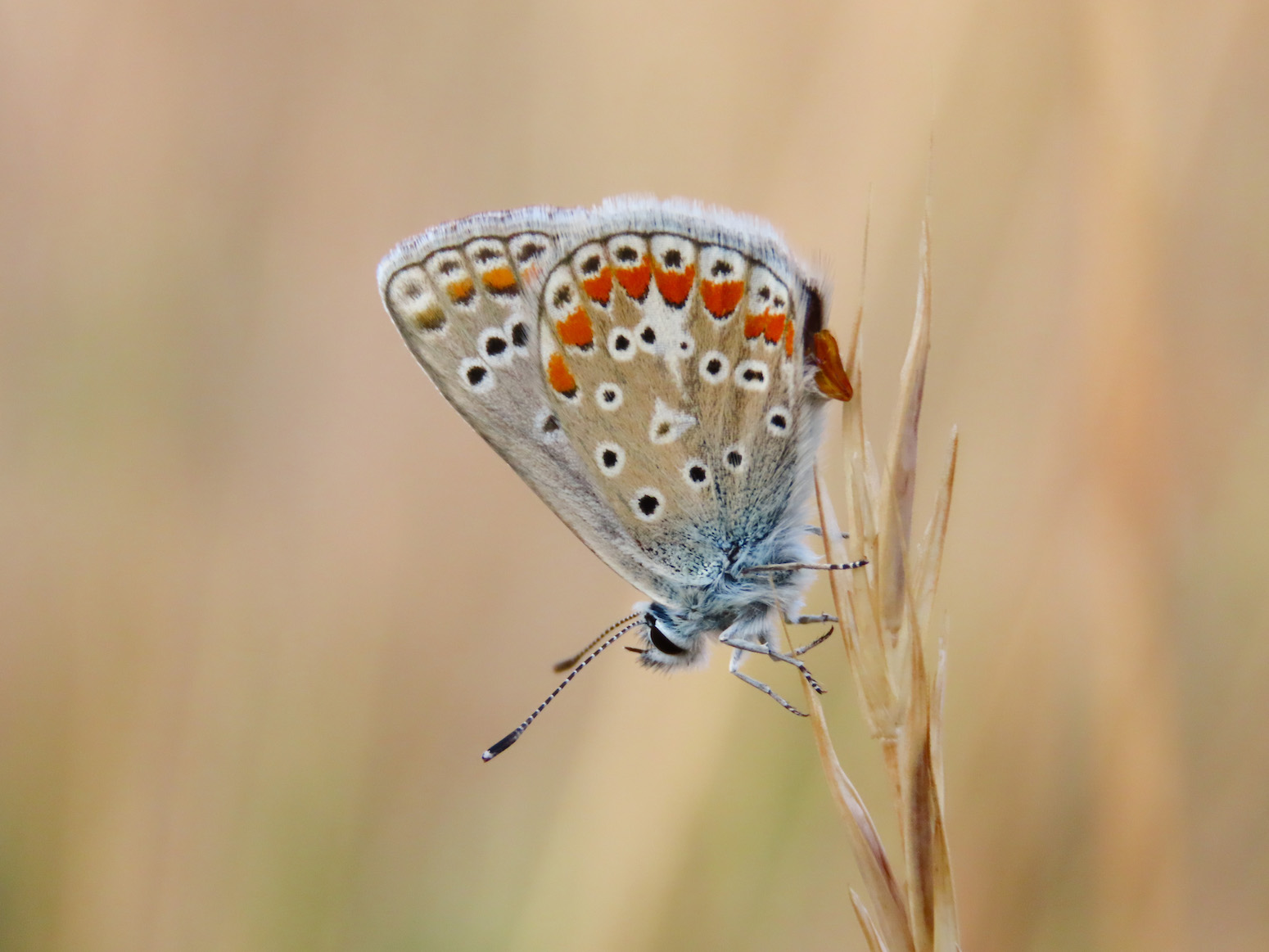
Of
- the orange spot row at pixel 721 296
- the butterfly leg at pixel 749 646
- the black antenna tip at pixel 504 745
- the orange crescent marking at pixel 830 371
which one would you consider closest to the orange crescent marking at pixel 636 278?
the orange spot row at pixel 721 296

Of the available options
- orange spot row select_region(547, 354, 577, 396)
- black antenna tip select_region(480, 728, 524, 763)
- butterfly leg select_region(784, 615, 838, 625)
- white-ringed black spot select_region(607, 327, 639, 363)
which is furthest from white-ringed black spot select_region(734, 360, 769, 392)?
black antenna tip select_region(480, 728, 524, 763)

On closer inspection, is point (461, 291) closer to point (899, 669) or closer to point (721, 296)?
point (721, 296)

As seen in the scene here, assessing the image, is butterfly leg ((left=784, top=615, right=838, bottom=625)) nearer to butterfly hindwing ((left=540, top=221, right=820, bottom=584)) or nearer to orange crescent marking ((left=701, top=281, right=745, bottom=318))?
butterfly hindwing ((left=540, top=221, right=820, bottom=584))

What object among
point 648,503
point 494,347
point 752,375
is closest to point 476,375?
point 494,347

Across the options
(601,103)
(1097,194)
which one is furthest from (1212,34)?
(601,103)

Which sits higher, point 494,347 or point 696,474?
point 494,347

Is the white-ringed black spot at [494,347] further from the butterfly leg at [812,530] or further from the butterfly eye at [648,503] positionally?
the butterfly leg at [812,530]
